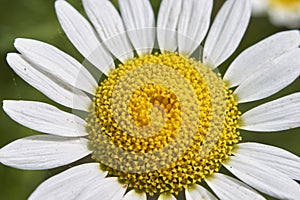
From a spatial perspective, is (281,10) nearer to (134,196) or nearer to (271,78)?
(271,78)

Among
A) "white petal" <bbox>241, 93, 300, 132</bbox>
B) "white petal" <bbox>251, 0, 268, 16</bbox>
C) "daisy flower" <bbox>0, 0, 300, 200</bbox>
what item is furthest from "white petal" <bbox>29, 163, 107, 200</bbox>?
"white petal" <bbox>251, 0, 268, 16</bbox>

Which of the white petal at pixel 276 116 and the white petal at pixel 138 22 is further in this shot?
the white petal at pixel 138 22

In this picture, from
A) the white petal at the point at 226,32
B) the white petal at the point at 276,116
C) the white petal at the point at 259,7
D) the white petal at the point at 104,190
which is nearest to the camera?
the white petal at the point at 104,190

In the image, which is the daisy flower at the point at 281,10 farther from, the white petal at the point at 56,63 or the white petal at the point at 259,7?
the white petal at the point at 56,63

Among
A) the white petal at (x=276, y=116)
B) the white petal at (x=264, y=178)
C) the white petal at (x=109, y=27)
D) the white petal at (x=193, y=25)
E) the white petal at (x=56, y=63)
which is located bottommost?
the white petal at (x=264, y=178)

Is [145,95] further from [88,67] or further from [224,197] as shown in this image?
[224,197]

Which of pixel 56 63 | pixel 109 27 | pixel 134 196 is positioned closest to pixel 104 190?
pixel 134 196

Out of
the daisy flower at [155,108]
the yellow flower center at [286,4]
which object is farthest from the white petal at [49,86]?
the yellow flower center at [286,4]
